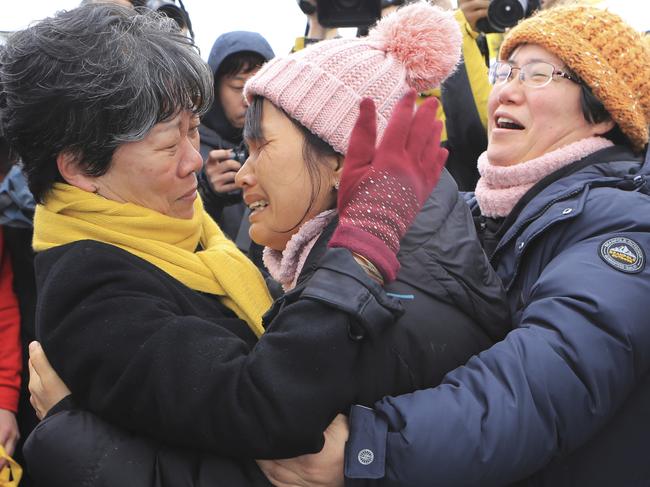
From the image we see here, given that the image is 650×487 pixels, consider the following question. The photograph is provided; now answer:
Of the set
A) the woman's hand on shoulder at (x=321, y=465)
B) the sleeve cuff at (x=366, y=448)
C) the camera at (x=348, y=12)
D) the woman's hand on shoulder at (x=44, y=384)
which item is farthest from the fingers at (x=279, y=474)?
the camera at (x=348, y=12)

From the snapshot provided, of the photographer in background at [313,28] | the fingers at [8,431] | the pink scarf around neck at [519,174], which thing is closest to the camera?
the pink scarf around neck at [519,174]

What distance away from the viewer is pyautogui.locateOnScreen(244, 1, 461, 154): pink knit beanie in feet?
5.16

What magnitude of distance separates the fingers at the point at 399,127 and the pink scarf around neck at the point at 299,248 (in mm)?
287

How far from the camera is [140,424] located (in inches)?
52.2

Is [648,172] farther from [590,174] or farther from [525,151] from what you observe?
[525,151]

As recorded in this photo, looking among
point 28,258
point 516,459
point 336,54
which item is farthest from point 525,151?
point 28,258

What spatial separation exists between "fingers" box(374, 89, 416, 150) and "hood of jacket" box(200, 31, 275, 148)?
2209 mm

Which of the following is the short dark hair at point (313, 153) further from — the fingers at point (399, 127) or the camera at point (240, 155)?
the camera at point (240, 155)

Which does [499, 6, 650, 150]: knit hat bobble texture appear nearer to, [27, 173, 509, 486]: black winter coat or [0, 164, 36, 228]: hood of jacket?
[27, 173, 509, 486]: black winter coat

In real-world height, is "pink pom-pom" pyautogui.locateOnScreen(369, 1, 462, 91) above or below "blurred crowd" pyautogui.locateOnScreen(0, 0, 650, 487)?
above

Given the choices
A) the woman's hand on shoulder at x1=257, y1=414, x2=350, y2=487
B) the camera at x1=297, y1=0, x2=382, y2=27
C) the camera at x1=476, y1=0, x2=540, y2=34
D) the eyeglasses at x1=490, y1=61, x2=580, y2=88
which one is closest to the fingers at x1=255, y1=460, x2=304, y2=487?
the woman's hand on shoulder at x1=257, y1=414, x2=350, y2=487

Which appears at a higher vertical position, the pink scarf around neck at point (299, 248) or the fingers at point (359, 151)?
the fingers at point (359, 151)

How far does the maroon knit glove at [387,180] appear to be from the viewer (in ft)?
4.25

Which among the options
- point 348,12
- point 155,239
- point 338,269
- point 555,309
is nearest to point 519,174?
point 555,309
